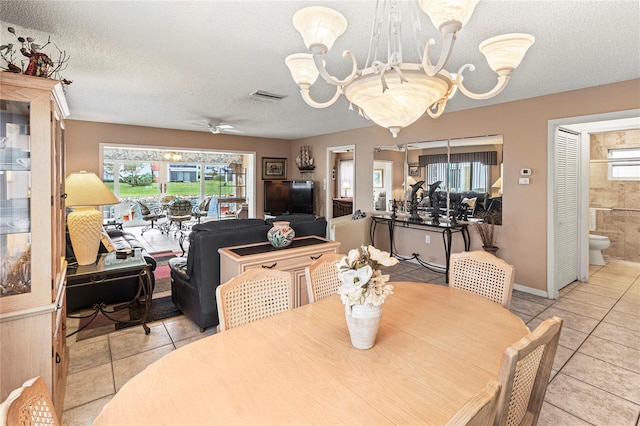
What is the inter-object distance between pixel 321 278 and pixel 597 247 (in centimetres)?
551

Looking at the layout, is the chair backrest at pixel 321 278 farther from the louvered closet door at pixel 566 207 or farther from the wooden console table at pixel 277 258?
the louvered closet door at pixel 566 207

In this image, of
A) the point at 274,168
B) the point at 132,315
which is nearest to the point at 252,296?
the point at 132,315

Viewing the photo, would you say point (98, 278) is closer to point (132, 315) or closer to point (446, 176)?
point (132, 315)

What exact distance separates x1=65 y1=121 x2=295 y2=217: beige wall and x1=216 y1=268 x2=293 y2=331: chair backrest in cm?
532

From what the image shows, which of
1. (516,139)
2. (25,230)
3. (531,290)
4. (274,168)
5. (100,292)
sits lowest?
(531,290)

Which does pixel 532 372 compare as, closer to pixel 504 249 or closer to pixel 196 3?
pixel 196 3

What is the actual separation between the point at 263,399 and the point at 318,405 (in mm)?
174

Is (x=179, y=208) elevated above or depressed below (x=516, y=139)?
below

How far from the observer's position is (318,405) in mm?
950

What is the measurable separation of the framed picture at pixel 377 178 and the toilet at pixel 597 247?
354 cm

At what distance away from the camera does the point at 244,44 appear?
93.4 inches

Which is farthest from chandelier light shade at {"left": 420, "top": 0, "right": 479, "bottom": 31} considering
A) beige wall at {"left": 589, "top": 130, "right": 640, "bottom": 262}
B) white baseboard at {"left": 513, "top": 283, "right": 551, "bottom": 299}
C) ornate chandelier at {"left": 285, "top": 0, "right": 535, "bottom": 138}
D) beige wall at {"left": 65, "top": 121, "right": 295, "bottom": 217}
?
beige wall at {"left": 65, "top": 121, "right": 295, "bottom": 217}

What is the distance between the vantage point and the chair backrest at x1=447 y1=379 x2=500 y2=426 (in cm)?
61

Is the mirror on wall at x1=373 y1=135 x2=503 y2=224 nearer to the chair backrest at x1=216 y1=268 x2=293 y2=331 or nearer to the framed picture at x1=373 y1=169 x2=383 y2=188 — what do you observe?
the framed picture at x1=373 y1=169 x2=383 y2=188
